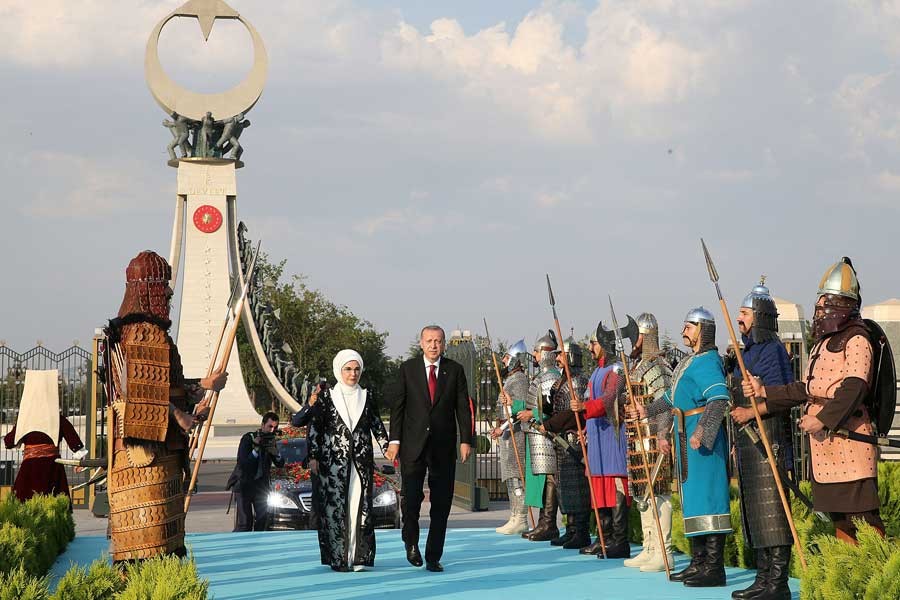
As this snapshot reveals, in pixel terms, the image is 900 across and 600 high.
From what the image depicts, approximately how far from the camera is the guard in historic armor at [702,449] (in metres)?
8.17

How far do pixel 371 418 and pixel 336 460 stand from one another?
46 cm

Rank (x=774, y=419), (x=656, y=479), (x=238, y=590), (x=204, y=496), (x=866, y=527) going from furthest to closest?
(x=204, y=496), (x=656, y=479), (x=238, y=590), (x=774, y=419), (x=866, y=527)

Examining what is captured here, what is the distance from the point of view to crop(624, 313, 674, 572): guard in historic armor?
30.5ft

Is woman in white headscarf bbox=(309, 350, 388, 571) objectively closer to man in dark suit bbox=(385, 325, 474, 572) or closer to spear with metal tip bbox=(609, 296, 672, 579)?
man in dark suit bbox=(385, 325, 474, 572)

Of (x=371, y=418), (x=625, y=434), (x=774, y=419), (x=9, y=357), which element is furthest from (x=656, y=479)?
(x=9, y=357)

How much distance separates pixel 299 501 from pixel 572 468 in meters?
3.96

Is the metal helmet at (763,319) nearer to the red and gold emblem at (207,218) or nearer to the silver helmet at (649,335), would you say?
the silver helmet at (649,335)

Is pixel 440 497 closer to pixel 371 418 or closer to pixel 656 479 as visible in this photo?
pixel 371 418

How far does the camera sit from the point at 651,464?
30.8ft

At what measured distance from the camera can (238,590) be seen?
8.54m

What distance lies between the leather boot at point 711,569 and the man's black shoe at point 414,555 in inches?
89.5

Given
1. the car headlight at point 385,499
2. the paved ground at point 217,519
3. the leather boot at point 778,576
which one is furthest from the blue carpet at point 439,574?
the paved ground at point 217,519

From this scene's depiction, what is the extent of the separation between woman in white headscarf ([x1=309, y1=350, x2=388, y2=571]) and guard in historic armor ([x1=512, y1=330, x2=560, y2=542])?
209 cm

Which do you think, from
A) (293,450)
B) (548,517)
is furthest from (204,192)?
(548,517)
